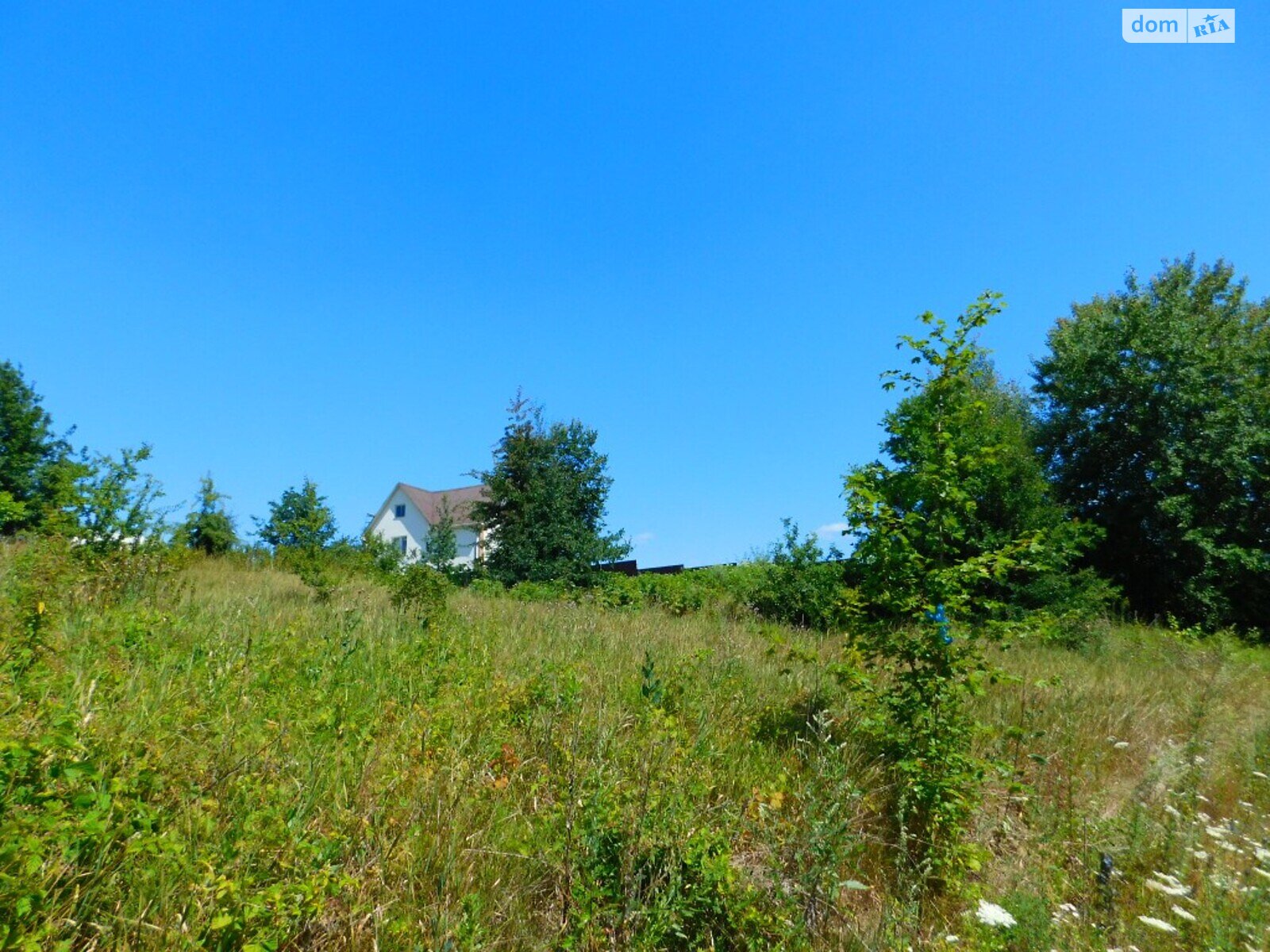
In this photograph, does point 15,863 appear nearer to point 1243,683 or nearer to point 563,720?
point 563,720

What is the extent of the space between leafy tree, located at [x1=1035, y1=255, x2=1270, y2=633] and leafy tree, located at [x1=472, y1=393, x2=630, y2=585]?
14.5m

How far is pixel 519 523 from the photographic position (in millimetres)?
19922

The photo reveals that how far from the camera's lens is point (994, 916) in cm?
293

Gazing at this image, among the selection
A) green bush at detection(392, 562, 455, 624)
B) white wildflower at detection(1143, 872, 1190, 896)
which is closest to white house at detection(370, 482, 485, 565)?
green bush at detection(392, 562, 455, 624)

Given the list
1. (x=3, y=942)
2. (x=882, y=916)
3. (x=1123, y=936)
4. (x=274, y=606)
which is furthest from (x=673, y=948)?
(x=274, y=606)

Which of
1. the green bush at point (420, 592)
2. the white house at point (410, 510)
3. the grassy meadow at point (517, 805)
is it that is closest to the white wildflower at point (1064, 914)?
the grassy meadow at point (517, 805)

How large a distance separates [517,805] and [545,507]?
16.4 meters

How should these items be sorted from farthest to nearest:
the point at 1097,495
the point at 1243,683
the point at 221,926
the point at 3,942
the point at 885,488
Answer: the point at 1097,495
the point at 1243,683
the point at 885,488
the point at 221,926
the point at 3,942

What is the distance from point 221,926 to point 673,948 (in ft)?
5.73

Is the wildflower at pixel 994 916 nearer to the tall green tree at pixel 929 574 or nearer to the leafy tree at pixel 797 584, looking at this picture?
the tall green tree at pixel 929 574

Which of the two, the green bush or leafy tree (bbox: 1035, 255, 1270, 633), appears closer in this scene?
the green bush

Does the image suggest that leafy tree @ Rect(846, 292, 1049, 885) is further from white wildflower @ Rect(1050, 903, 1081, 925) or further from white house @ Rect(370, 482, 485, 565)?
white house @ Rect(370, 482, 485, 565)

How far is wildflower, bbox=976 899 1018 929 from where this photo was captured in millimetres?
2898

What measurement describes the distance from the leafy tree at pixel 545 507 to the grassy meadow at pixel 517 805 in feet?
42.5
